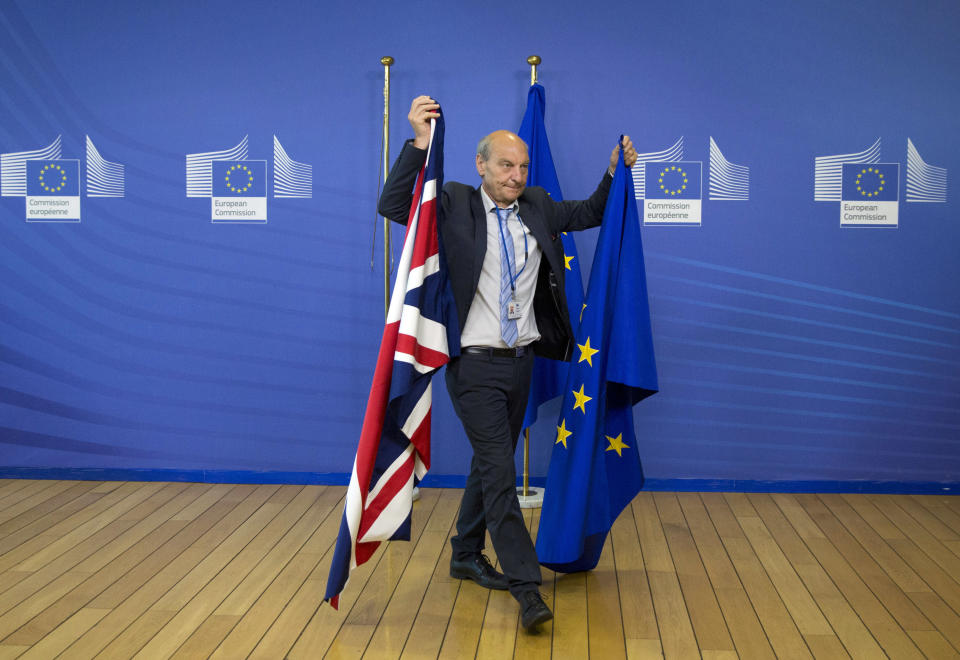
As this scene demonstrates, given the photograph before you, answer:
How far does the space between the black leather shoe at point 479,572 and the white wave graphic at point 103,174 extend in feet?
8.90

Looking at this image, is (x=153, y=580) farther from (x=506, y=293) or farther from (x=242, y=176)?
(x=242, y=176)

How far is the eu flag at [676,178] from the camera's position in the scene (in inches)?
169

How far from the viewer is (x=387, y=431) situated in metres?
2.92

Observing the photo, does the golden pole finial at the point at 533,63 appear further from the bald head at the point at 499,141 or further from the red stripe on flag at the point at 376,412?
the red stripe on flag at the point at 376,412

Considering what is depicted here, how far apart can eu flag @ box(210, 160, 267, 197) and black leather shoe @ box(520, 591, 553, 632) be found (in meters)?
2.61

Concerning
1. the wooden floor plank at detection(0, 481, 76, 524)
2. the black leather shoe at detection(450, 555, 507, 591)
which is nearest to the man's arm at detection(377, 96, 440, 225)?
the black leather shoe at detection(450, 555, 507, 591)

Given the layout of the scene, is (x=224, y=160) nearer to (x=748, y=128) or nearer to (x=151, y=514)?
(x=151, y=514)

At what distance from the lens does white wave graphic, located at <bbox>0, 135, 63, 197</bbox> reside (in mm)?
4516

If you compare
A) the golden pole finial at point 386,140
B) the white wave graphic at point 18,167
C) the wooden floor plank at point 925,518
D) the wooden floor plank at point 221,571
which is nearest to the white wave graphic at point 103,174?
the white wave graphic at point 18,167

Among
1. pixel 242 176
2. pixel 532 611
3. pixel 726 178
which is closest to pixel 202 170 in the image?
pixel 242 176

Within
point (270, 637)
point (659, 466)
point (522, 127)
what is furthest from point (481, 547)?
point (522, 127)

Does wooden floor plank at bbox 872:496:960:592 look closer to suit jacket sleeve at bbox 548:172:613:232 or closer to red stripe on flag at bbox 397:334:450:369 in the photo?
suit jacket sleeve at bbox 548:172:613:232

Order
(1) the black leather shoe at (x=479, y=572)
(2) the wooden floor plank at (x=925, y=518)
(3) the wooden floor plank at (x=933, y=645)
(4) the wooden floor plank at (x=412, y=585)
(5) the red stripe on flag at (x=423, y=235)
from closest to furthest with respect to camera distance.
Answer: (3) the wooden floor plank at (x=933, y=645)
(4) the wooden floor plank at (x=412, y=585)
(5) the red stripe on flag at (x=423, y=235)
(1) the black leather shoe at (x=479, y=572)
(2) the wooden floor plank at (x=925, y=518)

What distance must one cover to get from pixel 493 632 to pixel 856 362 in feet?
8.38
